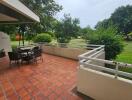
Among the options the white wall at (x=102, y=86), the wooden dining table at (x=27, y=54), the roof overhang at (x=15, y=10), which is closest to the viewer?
the white wall at (x=102, y=86)

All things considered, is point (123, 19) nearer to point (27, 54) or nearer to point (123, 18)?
point (123, 18)

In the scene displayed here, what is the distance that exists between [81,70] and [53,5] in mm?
12084

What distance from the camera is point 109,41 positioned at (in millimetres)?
6754

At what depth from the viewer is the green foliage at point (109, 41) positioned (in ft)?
22.1

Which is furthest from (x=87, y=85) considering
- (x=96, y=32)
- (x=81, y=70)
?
(x=96, y=32)

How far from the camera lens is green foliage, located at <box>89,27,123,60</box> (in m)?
6.73

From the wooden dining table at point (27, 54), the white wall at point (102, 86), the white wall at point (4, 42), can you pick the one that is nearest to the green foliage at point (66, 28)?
the white wall at point (4, 42)

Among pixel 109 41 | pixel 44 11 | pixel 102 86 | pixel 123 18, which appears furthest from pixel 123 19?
pixel 102 86

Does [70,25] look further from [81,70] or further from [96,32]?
[81,70]

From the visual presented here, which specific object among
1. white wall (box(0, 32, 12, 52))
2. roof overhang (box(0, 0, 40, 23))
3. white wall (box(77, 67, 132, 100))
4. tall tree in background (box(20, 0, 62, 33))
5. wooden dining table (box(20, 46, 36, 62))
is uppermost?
tall tree in background (box(20, 0, 62, 33))

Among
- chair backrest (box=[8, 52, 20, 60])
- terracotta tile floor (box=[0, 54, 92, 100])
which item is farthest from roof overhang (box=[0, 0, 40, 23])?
terracotta tile floor (box=[0, 54, 92, 100])

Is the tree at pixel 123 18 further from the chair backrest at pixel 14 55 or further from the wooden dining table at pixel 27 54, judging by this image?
the chair backrest at pixel 14 55

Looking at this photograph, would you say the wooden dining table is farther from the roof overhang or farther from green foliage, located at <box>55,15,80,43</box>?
green foliage, located at <box>55,15,80,43</box>

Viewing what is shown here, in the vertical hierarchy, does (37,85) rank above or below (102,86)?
below
